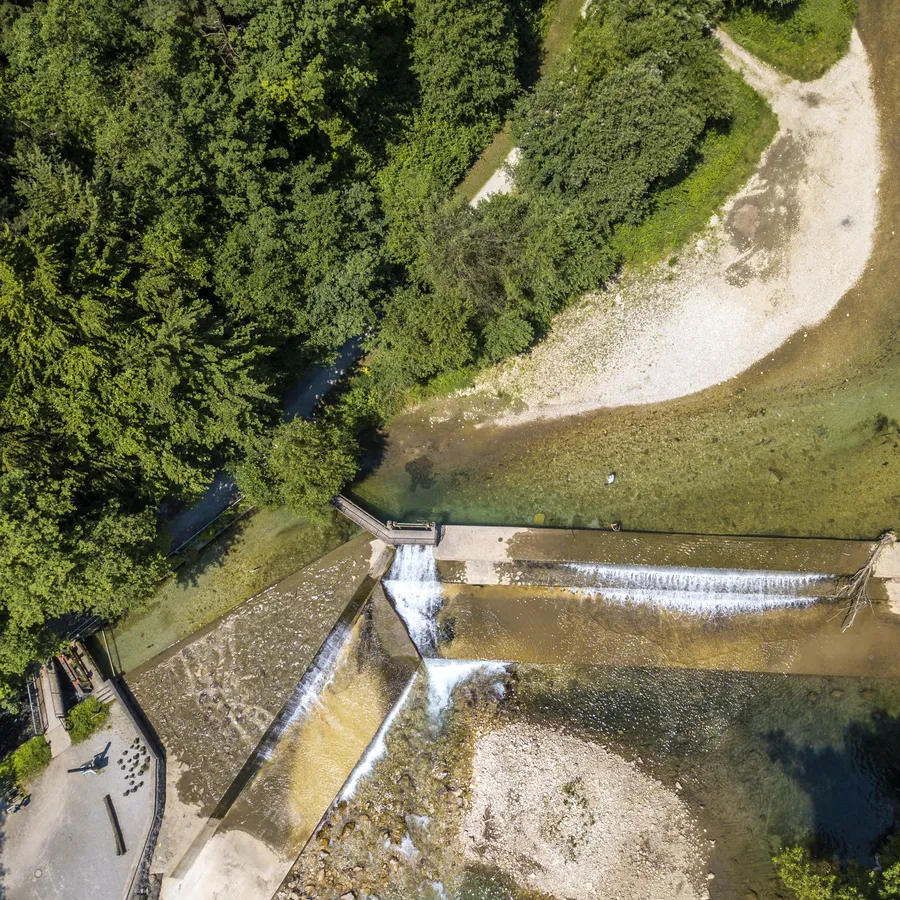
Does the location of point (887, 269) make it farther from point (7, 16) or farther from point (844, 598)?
point (7, 16)

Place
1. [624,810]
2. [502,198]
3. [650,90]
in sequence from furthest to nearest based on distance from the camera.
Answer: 1. [502,198]
2. [624,810]
3. [650,90]

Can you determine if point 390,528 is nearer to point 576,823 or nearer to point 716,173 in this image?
point 576,823

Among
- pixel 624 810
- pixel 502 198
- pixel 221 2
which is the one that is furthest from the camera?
pixel 502 198

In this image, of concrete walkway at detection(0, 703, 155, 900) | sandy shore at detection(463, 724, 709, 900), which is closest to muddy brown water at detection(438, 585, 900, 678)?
sandy shore at detection(463, 724, 709, 900)

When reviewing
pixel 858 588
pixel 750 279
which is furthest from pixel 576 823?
pixel 750 279

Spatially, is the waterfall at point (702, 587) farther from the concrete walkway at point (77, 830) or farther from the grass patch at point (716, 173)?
the concrete walkway at point (77, 830)

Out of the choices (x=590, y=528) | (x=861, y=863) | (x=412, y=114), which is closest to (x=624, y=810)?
(x=861, y=863)
